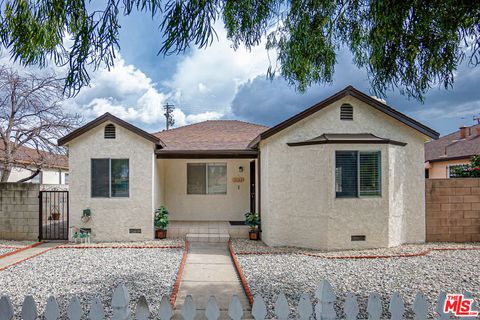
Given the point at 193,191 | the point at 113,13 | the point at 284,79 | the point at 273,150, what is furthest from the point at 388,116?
the point at 113,13

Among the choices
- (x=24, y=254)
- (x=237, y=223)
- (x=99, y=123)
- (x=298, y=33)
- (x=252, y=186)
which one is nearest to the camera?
(x=298, y=33)

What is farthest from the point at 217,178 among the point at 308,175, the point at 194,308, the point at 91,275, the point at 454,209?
the point at 194,308

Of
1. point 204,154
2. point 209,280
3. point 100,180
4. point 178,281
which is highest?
point 204,154

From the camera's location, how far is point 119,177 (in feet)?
37.5

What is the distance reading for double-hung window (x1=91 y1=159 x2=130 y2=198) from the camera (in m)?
11.4

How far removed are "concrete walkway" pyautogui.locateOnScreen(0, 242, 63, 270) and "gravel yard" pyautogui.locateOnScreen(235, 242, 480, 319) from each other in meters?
6.50

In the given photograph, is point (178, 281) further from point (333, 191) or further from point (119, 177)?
point (119, 177)

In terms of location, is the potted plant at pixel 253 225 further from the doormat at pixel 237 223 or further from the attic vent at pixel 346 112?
the attic vent at pixel 346 112

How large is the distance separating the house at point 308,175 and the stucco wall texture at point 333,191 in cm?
3

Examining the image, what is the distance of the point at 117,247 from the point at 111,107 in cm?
511

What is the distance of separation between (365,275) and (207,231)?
243 inches

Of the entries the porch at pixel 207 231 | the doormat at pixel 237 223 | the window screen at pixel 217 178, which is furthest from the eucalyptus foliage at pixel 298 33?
the window screen at pixel 217 178

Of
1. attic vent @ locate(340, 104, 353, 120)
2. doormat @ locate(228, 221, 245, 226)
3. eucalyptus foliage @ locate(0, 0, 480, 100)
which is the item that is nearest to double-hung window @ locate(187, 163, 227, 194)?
doormat @ locate(228, 221, 245, 226)

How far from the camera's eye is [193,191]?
14.2 m
